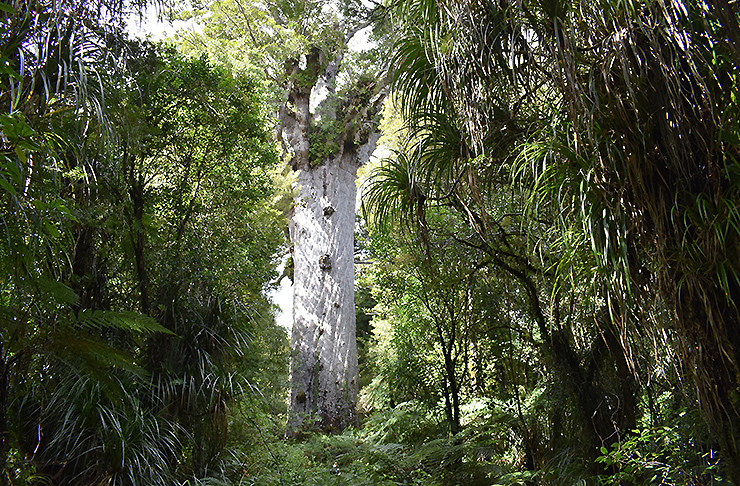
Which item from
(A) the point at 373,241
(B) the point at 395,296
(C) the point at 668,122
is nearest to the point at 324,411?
(B) the point at 395,296

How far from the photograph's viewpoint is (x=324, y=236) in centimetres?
827

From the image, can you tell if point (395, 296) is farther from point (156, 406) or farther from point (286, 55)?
point (286, 55)

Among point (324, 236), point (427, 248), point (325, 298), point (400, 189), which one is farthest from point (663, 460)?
point (324, 236)

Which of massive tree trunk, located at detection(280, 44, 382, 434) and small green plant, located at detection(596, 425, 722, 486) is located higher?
massive tree trunk, located at detection(280, 44, 382, 434)

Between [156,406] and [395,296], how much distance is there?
303cm

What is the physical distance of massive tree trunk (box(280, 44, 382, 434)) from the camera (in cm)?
736

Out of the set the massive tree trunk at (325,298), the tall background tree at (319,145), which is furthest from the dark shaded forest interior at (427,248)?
the tall background tree at (319,145)

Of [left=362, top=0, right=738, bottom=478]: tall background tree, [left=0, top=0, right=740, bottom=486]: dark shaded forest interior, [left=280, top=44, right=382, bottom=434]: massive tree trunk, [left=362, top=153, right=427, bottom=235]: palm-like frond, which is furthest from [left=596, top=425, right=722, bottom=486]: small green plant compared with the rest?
[left=280, top=44, right=382, bottom=434]: massive tree trunk

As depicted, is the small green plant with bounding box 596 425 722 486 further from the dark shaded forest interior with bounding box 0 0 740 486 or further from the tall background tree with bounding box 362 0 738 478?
the tall background tree with bounding box 362 0 738 478

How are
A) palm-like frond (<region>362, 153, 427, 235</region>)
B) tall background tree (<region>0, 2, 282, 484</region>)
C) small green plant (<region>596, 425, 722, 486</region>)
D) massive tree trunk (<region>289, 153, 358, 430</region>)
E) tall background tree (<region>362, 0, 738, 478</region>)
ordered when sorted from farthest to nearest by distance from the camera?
massive tree trunk (<region>289, 153, 358, 430</region>) → palm-like frond (<region>362, 153, 427, 235</region>) → tall background tree (<region>0, 2, 282, 484</region>) → small green plant (<region>596, 425, 722, 486</region>) → tall background tree (<region>362, 0, 738, 478</region>)

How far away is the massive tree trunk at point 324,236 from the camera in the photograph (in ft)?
24.1

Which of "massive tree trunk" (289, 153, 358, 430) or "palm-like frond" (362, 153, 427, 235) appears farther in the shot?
"massive tree trunk" (289, 153, 358, 430)

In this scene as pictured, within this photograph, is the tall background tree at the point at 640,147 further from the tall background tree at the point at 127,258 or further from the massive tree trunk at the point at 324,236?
the massive tree trunk at the point at 324,236

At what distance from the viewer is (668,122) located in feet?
6.91
